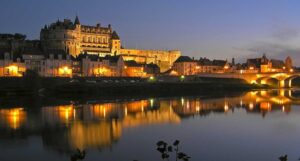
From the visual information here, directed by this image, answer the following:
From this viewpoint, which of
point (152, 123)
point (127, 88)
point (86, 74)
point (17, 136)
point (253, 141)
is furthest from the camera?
point (86, 74)

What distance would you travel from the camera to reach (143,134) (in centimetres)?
2119

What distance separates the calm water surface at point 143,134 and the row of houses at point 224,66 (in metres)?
61.4

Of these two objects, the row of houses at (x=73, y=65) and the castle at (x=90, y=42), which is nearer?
the row of houses at (x=73, y=65)

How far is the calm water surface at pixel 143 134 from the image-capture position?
55.2 ft

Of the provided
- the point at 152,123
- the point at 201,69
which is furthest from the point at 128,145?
the point at 201,69

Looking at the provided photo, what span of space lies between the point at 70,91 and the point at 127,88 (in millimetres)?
8636

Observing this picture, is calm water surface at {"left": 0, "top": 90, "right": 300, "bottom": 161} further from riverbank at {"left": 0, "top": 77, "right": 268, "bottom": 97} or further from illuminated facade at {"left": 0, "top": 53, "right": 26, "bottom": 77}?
illuminated facade at {"left": 0, "top": 53, "right": 26, "bottom": 77}

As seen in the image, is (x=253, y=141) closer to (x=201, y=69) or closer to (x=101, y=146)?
(x=101, y=146)

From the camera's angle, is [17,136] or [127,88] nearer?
[17,136]

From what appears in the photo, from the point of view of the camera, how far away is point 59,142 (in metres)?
19.1

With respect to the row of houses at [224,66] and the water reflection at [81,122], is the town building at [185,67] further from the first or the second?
the water reflection at [81,122]

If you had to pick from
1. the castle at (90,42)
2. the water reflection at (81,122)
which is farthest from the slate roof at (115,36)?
the water reflection at (81,122)

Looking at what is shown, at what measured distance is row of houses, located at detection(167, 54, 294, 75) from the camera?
94312 millimetres

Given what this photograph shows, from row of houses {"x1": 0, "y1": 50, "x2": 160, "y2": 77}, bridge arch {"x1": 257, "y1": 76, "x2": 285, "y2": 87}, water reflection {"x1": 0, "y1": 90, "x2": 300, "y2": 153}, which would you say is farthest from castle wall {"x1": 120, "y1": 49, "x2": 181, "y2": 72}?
water reflection {"x1": 0, "y1": 90, "x2": 300, "y2": 153}
